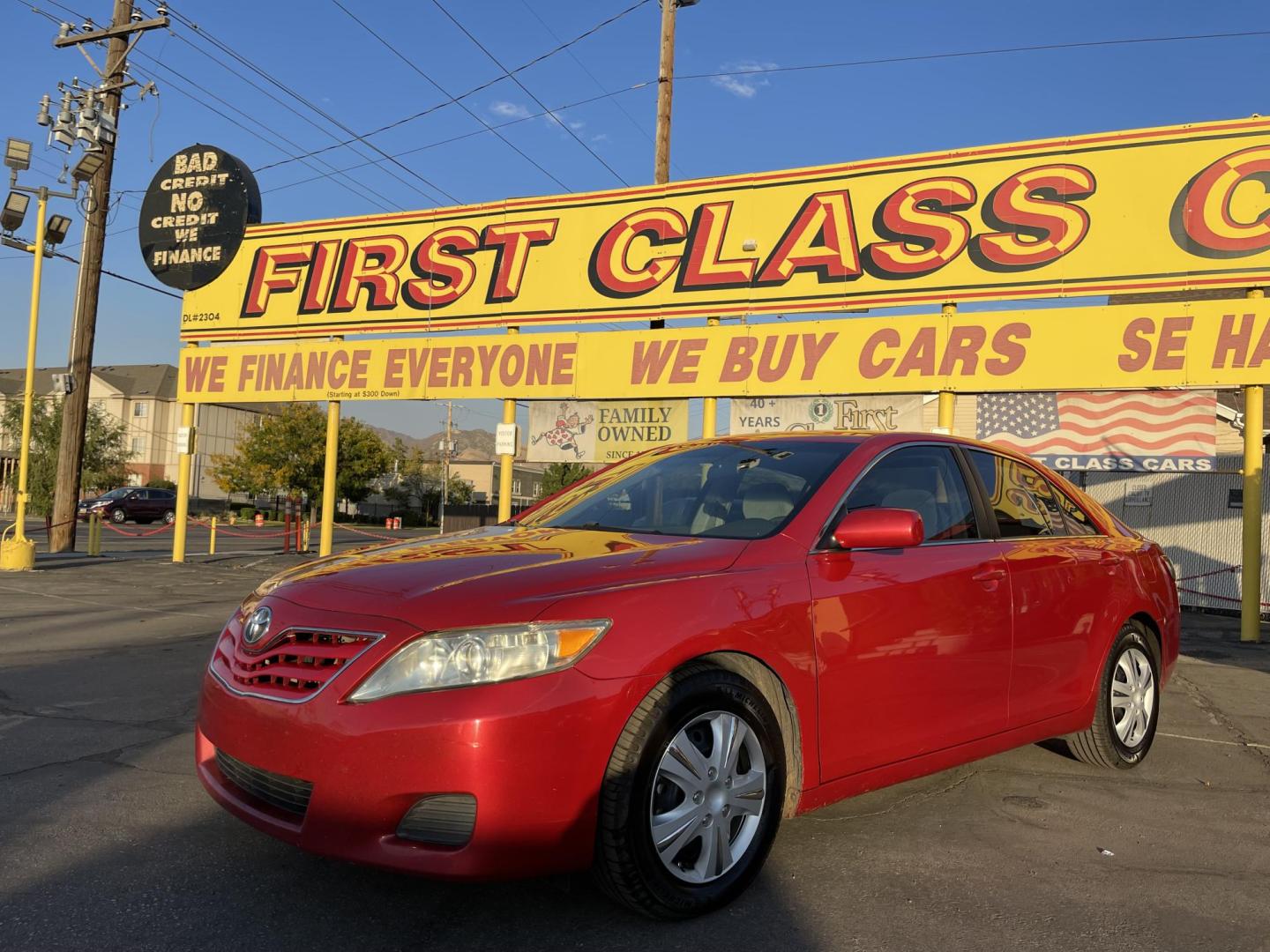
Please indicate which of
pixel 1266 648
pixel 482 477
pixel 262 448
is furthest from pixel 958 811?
pixel 482 477

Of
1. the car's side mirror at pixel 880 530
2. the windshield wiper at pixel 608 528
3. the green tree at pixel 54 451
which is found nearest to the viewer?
the car's side mirror at pixel 880 530

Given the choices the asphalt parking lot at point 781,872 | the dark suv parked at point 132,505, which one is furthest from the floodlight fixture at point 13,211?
the dark suv parked at point 132,505

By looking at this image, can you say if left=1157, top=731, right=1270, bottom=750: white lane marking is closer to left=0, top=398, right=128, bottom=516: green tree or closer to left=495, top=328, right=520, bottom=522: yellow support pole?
left=495, top=328, right=520, bottom=522: yellow support pole

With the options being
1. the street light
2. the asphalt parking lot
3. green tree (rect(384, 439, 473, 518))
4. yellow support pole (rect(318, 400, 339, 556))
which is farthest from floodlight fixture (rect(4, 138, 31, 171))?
green tree (rect(384, 439, 473, 518))

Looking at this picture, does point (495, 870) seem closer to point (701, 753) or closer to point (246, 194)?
point (701, 753)

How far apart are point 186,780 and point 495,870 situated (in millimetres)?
2346

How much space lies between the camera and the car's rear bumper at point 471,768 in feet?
8.91

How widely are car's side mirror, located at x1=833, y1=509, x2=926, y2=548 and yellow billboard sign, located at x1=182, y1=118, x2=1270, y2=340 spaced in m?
9.60

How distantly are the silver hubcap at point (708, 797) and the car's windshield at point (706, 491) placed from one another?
0.77 meters

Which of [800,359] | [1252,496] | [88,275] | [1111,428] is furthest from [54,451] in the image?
[1252,496]

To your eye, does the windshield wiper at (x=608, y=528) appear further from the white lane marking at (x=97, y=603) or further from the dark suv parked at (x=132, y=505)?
the dark suv parked at (x=132, y=505)

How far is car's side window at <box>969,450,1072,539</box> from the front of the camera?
4.54 m

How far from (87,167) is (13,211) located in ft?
5.19

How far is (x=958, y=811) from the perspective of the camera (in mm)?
4262
